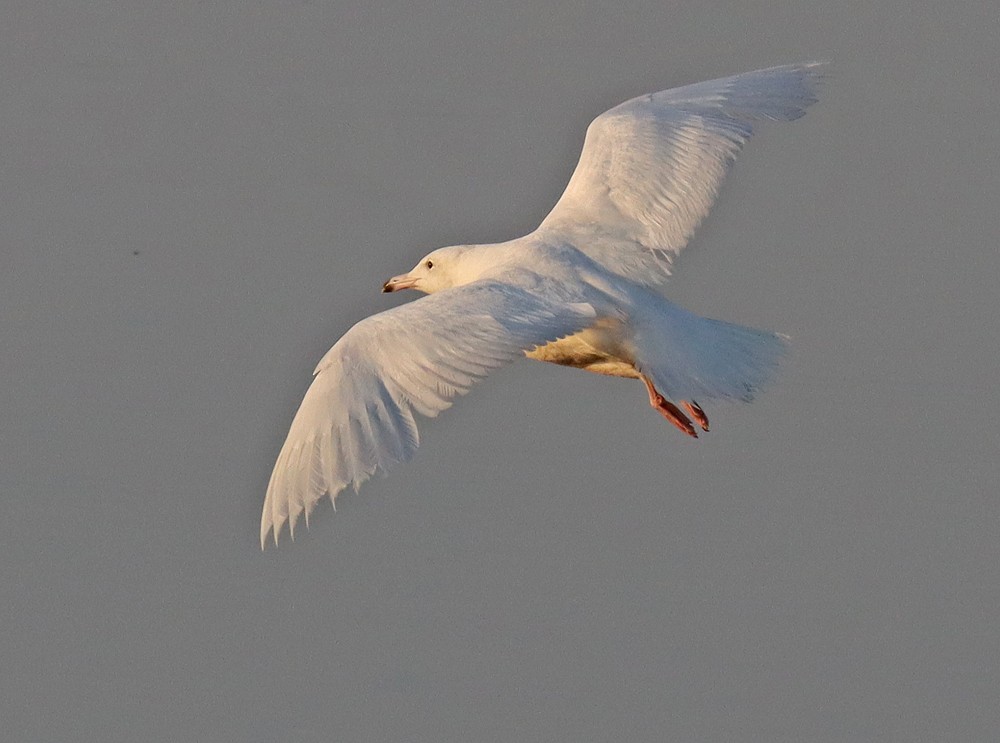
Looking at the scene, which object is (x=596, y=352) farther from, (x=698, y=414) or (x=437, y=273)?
(x=437, y=273)

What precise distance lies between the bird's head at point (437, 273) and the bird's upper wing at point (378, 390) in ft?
5.13

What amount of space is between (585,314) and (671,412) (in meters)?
1.43

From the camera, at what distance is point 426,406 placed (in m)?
9.44

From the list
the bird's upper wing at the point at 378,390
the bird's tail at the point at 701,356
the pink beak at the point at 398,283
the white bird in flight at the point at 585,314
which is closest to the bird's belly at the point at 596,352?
the white bird in flight at the point at 585,314

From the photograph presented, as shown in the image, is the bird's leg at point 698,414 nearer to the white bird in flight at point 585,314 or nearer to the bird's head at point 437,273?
the white bird in flight at point 585,314

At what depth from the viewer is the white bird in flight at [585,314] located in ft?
31.1

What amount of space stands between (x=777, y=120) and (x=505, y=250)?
6.88ft

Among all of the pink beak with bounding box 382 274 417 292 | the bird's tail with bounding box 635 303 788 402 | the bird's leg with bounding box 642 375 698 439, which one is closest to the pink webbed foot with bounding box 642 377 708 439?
the bird's leg with bounding box 642 375 698 439

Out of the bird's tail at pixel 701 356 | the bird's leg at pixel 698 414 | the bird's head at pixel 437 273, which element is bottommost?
the bird's leg at pixel 698 414

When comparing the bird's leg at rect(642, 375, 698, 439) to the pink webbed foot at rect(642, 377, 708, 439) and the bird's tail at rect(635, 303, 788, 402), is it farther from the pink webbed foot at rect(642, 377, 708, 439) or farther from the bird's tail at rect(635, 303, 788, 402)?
the bird's tail at rect(635, 303, 788, 402)

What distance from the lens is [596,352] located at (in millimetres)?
10914

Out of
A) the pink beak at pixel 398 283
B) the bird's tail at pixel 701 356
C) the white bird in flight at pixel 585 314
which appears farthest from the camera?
the pink beak at pixel 398 283

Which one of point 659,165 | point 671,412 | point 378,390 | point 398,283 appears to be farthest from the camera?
point 398,283

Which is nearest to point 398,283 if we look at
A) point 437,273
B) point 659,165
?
point 437,273
